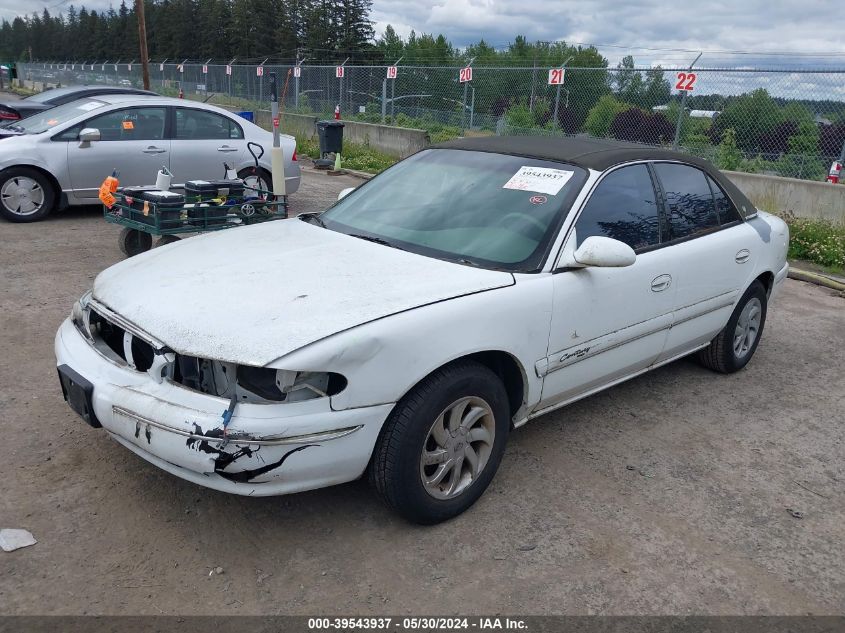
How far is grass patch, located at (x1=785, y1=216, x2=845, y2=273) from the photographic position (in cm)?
840

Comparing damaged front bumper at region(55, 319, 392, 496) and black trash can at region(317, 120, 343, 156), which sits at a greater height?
black trash can at region(317, 120, 343, 156)

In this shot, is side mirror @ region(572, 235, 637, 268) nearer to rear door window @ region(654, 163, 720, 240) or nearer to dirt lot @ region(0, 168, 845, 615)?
rear door window @ region(654, 163, 720, 240)

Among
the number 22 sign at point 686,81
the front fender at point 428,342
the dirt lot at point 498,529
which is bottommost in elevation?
the dirt lot at point 498,529

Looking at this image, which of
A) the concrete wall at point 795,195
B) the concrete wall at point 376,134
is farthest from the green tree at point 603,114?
the concrete wall at point 376,134

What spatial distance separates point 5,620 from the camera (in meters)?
2.47

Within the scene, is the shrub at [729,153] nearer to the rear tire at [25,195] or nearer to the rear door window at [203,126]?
the rear door window at [203,126]

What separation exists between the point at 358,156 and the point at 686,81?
7496 millimetres

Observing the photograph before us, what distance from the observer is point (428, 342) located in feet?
9.30

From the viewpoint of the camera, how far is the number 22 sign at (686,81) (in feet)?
38.1

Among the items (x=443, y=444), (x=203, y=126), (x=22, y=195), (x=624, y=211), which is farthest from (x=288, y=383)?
(x=203, y=126)

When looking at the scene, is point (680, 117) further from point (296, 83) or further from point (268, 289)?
point (296, 83)

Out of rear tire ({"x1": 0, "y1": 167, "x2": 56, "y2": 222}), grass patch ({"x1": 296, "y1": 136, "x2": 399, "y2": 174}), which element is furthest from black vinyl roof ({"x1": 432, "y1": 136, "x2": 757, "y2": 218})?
grass patch ({"x1": 296, "y1": 136, "x2": 399, "y2": 174})

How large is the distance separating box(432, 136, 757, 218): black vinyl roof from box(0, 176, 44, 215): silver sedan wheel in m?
5.99

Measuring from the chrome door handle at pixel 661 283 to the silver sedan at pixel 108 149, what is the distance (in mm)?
6525
